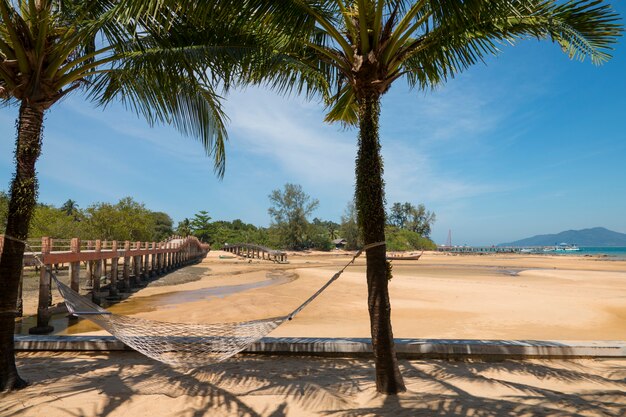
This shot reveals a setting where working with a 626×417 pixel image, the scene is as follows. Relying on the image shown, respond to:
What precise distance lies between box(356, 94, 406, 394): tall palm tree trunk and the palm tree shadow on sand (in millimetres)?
261

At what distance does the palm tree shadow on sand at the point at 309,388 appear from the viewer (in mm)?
3348

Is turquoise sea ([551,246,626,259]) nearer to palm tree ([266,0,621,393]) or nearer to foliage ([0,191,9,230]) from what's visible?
palm tree ([266,0,621,393])

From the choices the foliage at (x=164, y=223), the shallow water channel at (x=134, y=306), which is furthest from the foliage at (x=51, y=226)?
the foliage at (x=164, y=223)

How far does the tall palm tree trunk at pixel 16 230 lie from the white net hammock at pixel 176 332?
0.40 metres

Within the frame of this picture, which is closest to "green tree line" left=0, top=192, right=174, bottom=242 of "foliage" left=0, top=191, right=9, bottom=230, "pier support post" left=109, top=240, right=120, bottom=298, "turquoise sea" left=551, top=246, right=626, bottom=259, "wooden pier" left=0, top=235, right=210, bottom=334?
"foliage" left=0, top=191, right=9, bottom=230

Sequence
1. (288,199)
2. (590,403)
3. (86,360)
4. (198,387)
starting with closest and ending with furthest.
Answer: (590,403) → (198,387) → (86,360) → (288,199)

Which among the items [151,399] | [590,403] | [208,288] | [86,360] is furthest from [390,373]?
[208,288]

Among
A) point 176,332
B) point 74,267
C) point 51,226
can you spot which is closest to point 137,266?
point 74,267

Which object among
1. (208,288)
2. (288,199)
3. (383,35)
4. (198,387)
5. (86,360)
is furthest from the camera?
(288,199)

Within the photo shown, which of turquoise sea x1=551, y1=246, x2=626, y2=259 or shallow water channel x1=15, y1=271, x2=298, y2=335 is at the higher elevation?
shallow water channel x1=15, y1=271, x2=298, y2=335

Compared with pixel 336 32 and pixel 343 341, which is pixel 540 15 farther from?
pixel 343 341

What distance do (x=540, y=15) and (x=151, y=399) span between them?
209 inches

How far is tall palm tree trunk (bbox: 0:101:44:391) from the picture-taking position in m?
3.70

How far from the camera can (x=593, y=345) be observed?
4836mm
